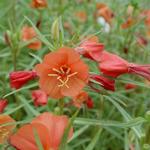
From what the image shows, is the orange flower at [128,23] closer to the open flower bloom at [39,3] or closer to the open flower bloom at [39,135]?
the open flower bloom at [39,3]

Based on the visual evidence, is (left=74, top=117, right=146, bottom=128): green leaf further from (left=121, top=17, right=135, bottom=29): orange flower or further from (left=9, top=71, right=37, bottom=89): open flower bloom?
(left=121, top=17, right=135, bottom=29): orange flower

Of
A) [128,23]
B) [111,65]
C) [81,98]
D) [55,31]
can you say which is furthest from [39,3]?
[111,65]

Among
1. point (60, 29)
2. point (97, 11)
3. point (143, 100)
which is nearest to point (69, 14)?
point (97, 11)

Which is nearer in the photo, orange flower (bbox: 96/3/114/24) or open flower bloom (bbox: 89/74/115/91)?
open flower bloom (bbox: 89/74/115/91)

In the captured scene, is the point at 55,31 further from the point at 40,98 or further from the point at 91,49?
the point at 40,98

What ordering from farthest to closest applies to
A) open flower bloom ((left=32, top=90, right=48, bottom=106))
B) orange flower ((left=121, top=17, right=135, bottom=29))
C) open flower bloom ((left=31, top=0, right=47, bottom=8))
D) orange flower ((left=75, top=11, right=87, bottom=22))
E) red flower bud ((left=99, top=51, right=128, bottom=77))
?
orange flower ((left=75, top=11, right=87, bottom=22)) < orange flower ((left=121, top=17, right=135, bottom=29)) < open flower bloom ((left=31, top=0, right=47, bottom=8)) < open flower bloom ((left=32, top=90, right=48, bottom=106)) < red flower bud ((left=99, top=51, right=128, bottom=77))

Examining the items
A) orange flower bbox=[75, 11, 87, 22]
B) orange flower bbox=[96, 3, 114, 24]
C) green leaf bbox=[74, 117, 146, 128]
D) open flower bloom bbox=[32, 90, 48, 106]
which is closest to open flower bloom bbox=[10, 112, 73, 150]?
green leaf bbox=[74, 117, 146, 128]

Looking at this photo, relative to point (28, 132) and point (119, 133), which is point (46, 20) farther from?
point (28, 132)
